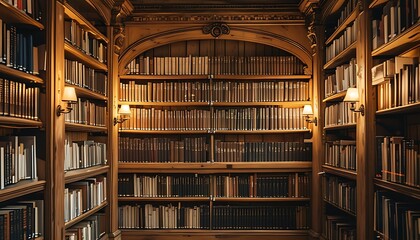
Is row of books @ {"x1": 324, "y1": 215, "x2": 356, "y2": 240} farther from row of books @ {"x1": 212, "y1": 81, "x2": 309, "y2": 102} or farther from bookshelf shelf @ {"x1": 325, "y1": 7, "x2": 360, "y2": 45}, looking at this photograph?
bookshelf shelf @ {"x1": 325, "y1": 7, "x2": 360, "y2": 45}

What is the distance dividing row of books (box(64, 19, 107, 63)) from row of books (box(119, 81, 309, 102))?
784mm

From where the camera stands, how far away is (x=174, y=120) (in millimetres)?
7383

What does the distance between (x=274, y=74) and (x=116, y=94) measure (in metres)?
2.08

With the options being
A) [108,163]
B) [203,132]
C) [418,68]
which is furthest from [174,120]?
[418,68]

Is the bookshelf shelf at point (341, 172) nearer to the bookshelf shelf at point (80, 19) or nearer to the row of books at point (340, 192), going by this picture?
the row of books at point (340, 192)

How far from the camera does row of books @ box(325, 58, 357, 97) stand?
5426mm

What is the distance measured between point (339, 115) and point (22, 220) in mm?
3508

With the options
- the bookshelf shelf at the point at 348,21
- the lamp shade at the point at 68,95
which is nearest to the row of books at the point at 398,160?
the bookshelf shelf at the point at 348,21

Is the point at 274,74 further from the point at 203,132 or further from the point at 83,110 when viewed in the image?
the point at 83,110

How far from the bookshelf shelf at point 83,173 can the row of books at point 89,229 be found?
1.67ft

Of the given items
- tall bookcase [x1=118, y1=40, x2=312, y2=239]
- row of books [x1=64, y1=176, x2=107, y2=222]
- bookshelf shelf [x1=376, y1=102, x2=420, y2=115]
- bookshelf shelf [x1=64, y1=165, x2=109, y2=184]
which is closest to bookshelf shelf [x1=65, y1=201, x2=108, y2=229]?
row of books [x1=64, y1=176, x2=107, y2=222]

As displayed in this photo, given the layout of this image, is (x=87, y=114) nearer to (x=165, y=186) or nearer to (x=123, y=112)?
(x=123, y=112)

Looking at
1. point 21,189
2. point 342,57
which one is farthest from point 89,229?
point 342,57

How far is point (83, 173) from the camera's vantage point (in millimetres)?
5547
